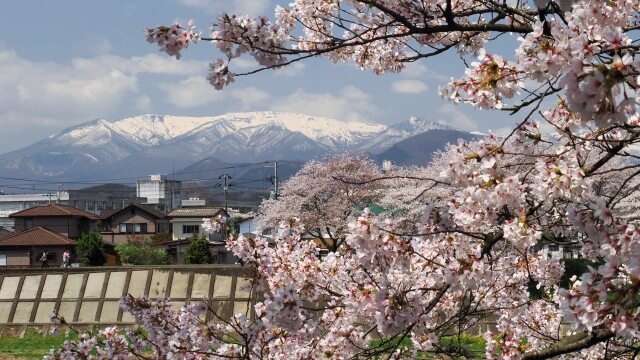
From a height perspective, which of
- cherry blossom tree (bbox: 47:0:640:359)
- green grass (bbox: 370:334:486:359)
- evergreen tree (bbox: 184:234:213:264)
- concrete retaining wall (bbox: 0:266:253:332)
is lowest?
evergreen tree (bbox: 184:234:213:264)

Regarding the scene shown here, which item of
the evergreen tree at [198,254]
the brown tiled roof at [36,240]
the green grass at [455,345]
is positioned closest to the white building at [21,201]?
the brown tiled roof at [36,240]

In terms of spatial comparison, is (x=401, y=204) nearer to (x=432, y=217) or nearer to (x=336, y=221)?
(x=336, y=221)

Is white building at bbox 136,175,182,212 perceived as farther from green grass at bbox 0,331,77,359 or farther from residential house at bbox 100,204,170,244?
green grass at bbox 0,331,77,359

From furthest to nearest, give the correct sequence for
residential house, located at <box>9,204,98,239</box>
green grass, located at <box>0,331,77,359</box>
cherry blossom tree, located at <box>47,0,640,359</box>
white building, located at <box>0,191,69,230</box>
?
white building, located at <box>0,191,69,230</box> → residential house, located at <box>9,204,98,239</box> → green grass, located at <box>0,331,77,359</box> → cherry blossom tree, located at <box>47,0,640,359</box>

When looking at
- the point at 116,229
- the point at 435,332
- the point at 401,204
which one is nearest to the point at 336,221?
the point at 401,204

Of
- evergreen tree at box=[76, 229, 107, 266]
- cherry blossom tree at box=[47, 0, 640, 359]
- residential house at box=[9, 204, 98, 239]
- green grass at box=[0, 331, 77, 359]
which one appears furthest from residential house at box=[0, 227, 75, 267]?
cherry blossom tree at box=[47, 0, 640, 359]

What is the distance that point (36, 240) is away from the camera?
2327 inches

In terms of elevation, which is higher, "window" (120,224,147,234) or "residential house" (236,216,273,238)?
"residential house" (236,216,273,238)

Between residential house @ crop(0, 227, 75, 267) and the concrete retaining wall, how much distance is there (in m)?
39.0

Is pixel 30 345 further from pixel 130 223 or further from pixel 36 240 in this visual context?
pixel 130 223

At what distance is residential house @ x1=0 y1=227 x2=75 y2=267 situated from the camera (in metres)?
58.8

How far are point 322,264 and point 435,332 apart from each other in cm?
135

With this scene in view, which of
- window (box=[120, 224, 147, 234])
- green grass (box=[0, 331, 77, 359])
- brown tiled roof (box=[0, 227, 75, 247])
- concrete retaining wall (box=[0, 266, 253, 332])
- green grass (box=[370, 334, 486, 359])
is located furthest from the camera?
window (box=[120, 224, 147, 234])

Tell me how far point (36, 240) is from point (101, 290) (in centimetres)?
4222
